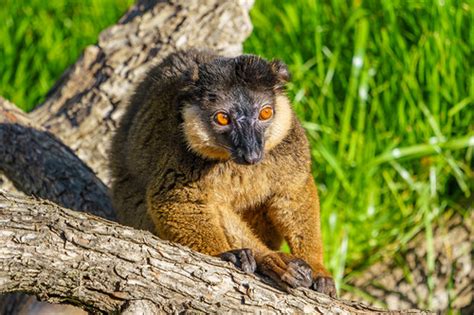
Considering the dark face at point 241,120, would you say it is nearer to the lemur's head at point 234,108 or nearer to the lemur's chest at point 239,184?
the lemur's head at point 234,108

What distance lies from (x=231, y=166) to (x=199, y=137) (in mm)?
253

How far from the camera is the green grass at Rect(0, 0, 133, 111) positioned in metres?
8.43

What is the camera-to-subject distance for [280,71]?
470 cm

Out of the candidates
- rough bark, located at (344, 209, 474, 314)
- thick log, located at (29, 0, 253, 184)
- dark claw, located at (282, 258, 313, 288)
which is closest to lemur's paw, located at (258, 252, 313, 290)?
dark claw, located at (282, 258, 313, 288)

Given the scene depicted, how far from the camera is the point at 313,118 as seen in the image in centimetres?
714

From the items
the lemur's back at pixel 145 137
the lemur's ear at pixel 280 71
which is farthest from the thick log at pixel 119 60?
the lemur's ear at pixel 280 71

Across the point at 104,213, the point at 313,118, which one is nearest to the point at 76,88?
the point at 104,213

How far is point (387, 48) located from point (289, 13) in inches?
37.7

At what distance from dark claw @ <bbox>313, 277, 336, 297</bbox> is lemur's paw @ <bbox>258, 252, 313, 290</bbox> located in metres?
0.06

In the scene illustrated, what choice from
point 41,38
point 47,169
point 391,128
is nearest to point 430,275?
point 391,128

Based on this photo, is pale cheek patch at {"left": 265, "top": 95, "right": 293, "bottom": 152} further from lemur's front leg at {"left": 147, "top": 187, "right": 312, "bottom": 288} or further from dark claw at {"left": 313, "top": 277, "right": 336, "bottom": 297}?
dark claw at {"left": 313, "top": 277, "right": 336, "bottom": 297}

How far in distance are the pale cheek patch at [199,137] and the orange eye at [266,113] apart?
26cm

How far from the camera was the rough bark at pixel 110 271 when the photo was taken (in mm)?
3680

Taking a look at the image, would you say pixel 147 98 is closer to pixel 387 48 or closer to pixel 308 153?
pixel 308 153
